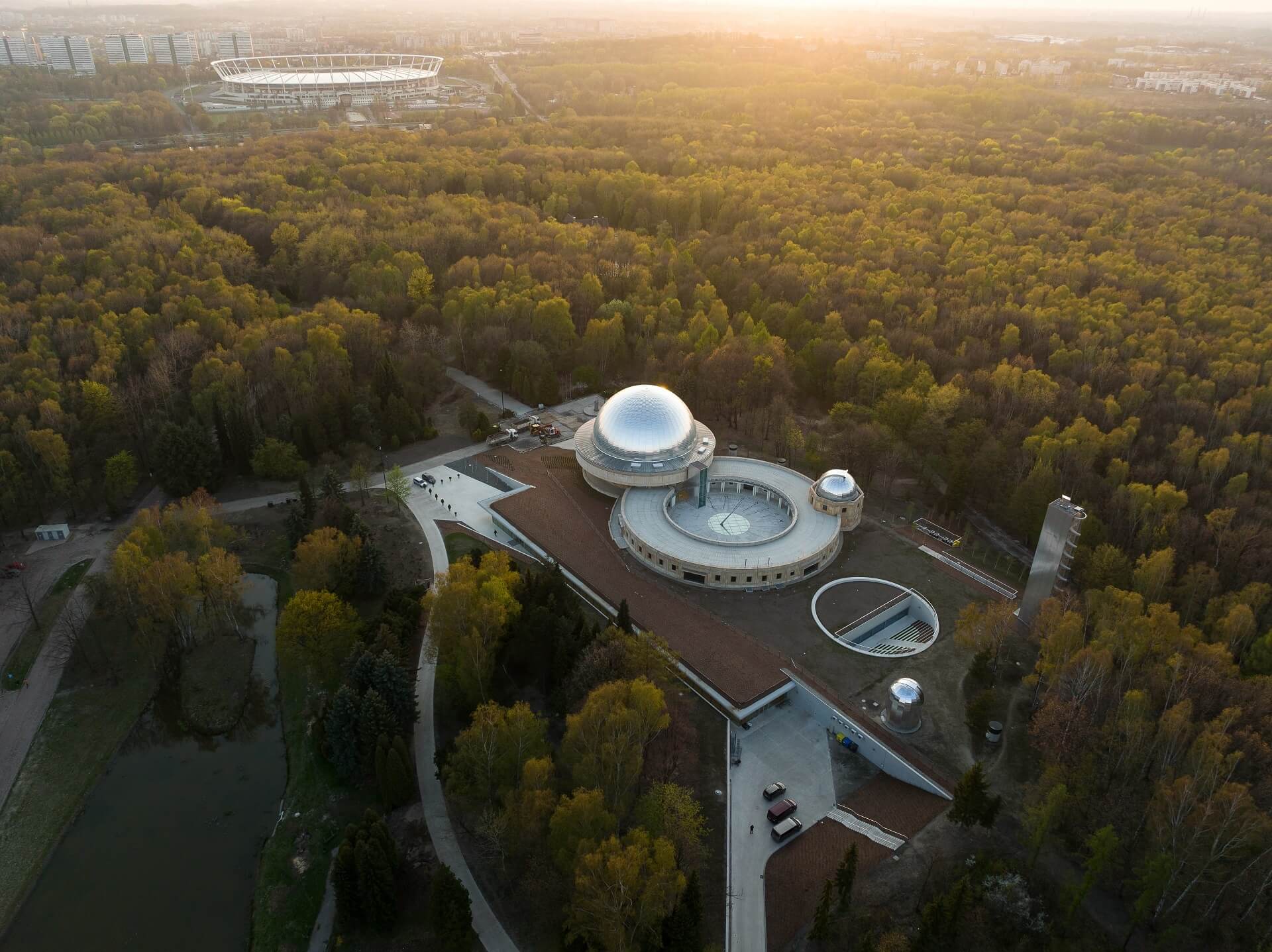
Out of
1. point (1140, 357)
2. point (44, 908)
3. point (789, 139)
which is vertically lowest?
point (44, 908)

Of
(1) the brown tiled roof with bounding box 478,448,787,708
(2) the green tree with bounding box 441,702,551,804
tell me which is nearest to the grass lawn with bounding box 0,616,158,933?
(2) the green tree with bounding box 441,702,551,804

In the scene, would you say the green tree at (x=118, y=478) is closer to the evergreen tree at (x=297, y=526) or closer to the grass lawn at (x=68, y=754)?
the grass lawn at (x=68, y=754)

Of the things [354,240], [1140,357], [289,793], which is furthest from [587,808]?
[354,240]

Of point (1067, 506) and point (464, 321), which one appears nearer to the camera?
point (1067, 506)

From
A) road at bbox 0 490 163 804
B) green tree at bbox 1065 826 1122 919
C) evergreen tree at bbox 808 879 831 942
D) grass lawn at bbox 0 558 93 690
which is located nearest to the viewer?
green tree at bbox 1065 826 1122 919

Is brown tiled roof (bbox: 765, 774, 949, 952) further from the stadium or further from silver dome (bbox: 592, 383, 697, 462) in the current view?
the stadium

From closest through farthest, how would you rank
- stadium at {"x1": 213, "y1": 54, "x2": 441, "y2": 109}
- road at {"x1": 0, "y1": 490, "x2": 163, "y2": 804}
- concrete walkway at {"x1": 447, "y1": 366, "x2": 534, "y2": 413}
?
road at {"x1": 0, "y1": 490, "x2": 163, "y2": 804} < concrete walkway at {"x1": 447, "y1": 366, "x2": 534, "y2": 413} < stadium at {"x1": 213, "y1": 54, "x2": 441, "y2": 109}

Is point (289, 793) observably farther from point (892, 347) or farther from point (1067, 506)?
point (892, 347)

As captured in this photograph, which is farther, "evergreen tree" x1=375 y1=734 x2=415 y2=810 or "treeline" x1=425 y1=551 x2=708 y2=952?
"evergreen tree" x1=375 y1=734 x2=415 y2=810
